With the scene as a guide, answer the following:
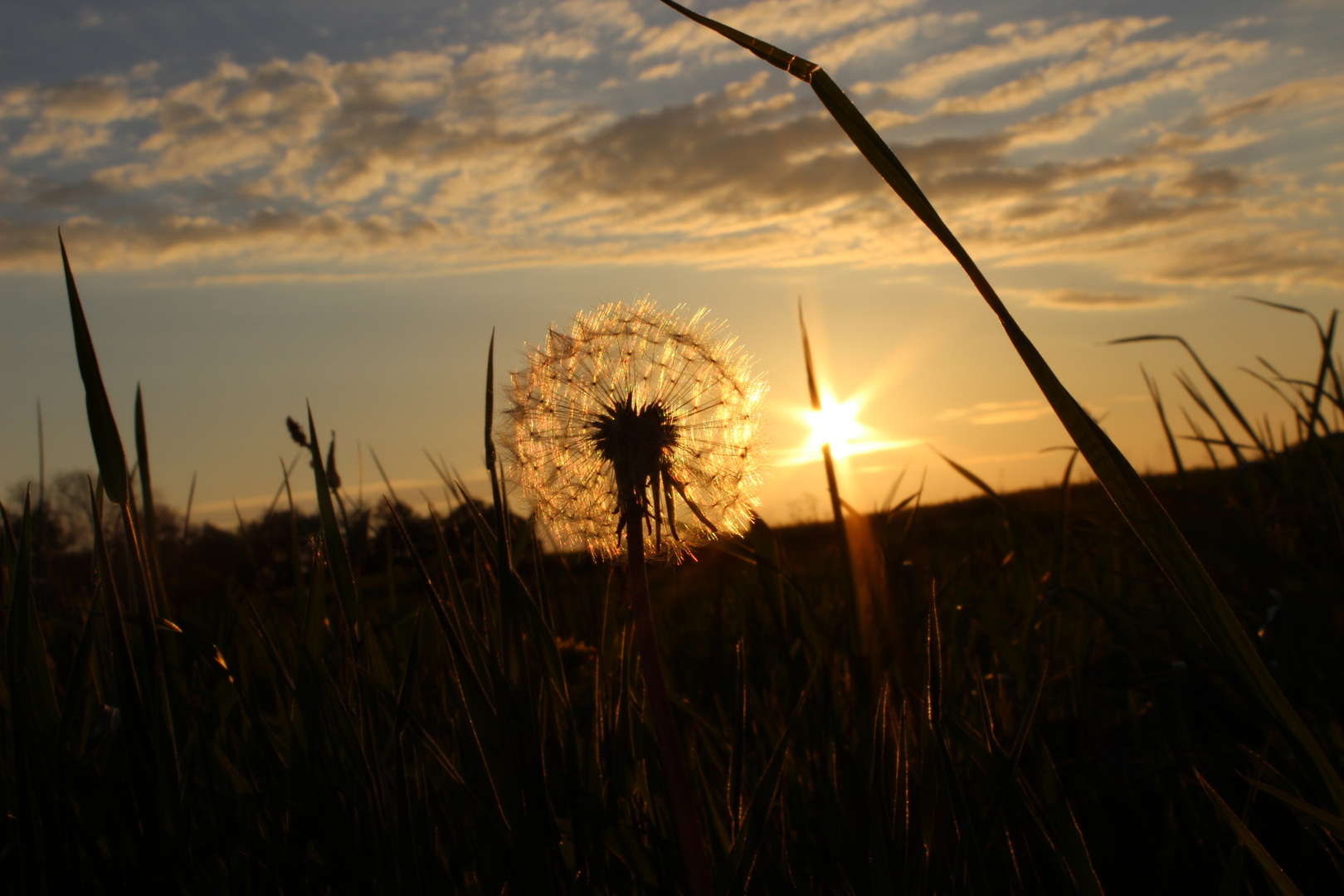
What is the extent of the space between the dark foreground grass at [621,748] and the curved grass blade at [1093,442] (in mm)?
545

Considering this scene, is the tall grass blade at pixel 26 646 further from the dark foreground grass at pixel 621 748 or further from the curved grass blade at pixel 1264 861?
the curved grass blade at pixel 1264 861

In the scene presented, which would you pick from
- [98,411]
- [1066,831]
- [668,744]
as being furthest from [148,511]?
[1066,831]

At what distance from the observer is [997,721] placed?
2387 mm

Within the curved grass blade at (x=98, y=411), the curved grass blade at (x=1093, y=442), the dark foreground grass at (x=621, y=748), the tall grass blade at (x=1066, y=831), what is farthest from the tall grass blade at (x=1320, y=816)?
the curved grass blade at (x=98, y=411)

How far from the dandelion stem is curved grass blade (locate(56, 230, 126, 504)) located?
0.67 meters

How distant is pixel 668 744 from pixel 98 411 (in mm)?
832

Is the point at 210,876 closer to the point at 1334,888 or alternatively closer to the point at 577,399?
the point at 577,399

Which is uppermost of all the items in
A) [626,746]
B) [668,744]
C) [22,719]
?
[22,719]

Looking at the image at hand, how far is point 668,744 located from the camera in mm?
1190

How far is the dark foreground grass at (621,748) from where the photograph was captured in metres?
1.32

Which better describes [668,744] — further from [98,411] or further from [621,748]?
[98,411]

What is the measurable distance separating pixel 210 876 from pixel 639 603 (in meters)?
1.10

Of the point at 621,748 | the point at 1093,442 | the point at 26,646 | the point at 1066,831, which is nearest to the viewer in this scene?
the point at 1093,442

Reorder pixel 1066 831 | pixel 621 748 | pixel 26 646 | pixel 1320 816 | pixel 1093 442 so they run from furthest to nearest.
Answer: pixel 621 748 < pixel 26 646 < pixel 1066 831 < pixel 1320 816 < pixel 1093 442
